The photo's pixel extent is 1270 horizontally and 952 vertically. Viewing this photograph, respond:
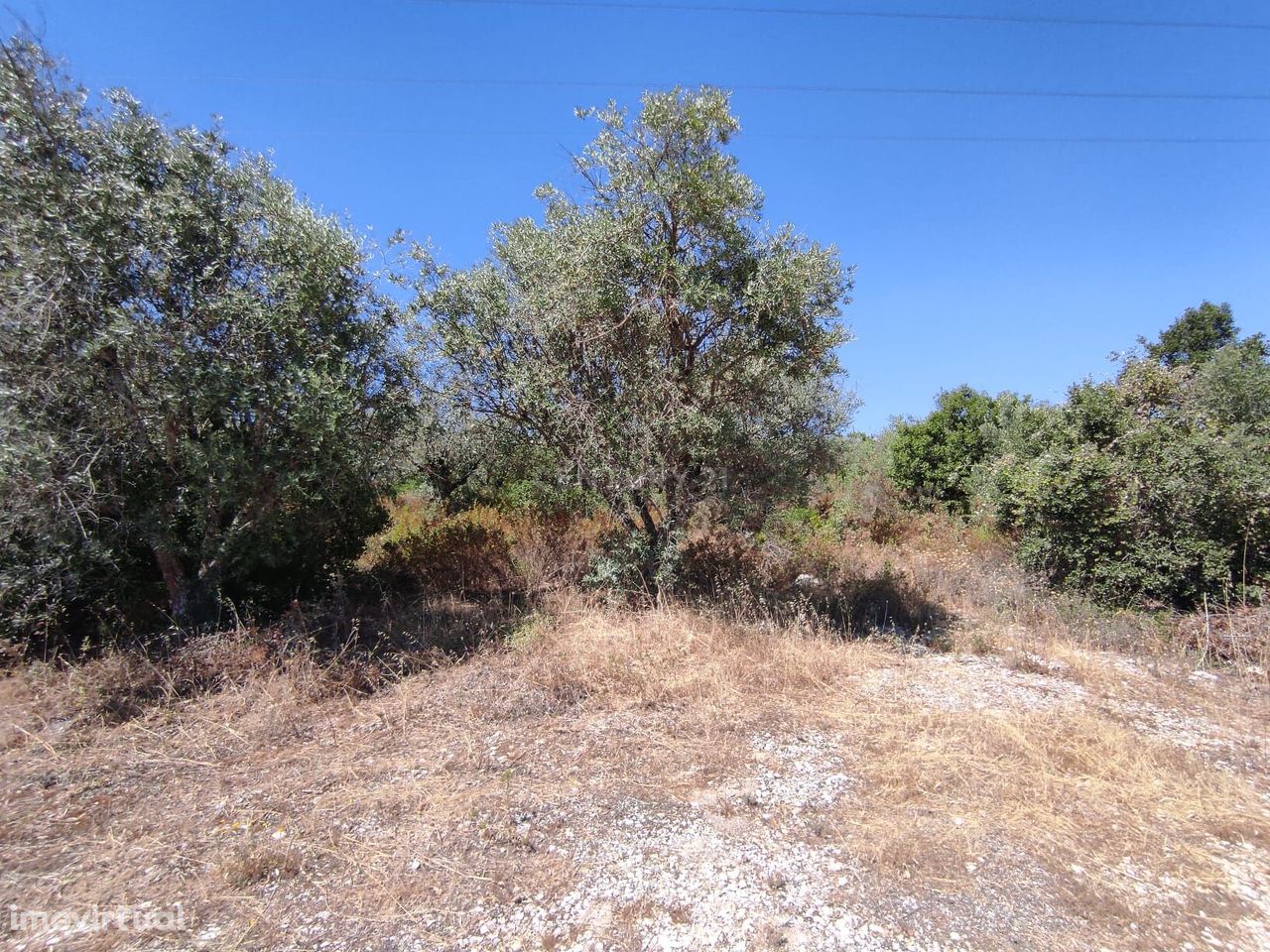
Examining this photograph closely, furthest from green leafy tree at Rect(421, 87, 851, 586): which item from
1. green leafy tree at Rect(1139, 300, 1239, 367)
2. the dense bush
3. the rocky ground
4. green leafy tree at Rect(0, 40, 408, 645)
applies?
green leafy tree at Rect(1139, 300, 1239, 367)

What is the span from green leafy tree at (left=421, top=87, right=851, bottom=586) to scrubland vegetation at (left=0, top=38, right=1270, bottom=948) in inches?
2.1

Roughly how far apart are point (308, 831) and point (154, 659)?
3022 millimetres

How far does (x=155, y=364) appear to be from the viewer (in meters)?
4.81

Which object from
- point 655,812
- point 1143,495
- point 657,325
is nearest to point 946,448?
point 1143,495

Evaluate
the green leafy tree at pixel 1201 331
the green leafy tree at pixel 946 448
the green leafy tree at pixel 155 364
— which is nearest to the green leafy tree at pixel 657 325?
the green leafy tree at pixel 155 364

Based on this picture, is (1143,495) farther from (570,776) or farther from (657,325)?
(570,776)

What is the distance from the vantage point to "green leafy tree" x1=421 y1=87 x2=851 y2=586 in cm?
647

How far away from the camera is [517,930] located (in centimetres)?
262

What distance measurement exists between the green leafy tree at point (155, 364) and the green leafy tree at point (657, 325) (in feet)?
5.13

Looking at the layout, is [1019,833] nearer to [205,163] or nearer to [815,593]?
[815,593]

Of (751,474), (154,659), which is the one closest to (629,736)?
(751,474)

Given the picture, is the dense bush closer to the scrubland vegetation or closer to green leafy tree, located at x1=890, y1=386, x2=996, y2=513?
the scrubland vegetation

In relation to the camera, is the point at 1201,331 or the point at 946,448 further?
the point at 1201,331

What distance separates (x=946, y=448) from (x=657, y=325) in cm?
1041
